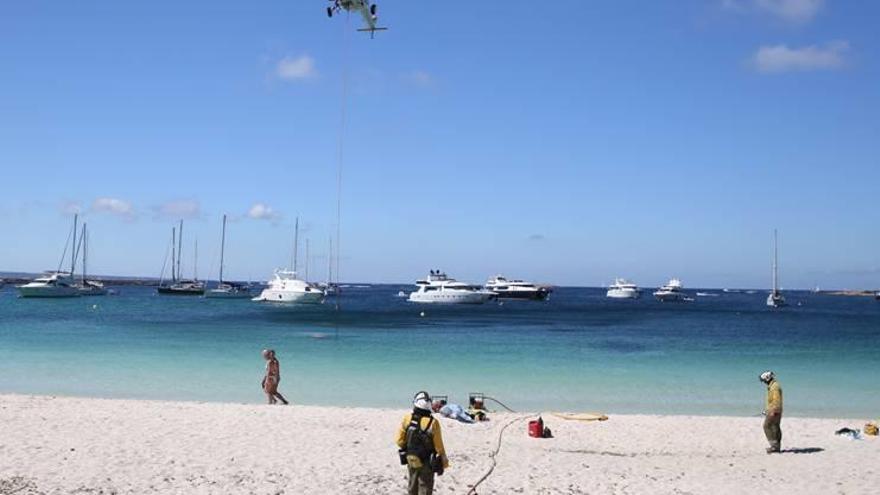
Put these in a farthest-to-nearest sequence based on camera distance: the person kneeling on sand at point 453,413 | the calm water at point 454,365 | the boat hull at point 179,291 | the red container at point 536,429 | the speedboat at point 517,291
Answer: the speedboat at point 517,291 → the boat hull at point 179,291 → the calm water at point 454,365 → the person kneeling on sand at point 453,413 → the red container at point 536,429

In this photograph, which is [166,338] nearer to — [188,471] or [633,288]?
[188,471]

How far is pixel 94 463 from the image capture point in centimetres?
1154

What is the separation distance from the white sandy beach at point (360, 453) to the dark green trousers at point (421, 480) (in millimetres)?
2039

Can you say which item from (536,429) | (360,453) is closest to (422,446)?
(360,453)

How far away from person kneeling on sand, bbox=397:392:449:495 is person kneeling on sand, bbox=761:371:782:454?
7.75 m

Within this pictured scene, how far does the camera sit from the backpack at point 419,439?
8.30 m

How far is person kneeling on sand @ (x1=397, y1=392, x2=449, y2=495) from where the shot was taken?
830cm

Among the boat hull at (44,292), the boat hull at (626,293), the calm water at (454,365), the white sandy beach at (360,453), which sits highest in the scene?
the boat hull at (626,293)

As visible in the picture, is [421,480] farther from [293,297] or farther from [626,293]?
[626,293]

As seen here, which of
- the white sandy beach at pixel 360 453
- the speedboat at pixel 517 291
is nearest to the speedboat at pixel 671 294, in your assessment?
the speedboat at pixel 517 291

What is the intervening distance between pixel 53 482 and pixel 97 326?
144ft

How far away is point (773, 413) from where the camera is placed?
44.3ft

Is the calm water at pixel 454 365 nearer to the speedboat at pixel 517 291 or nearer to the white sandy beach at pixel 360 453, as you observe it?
the white sandy beach at pixel 360 453

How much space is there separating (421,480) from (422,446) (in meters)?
0.43
